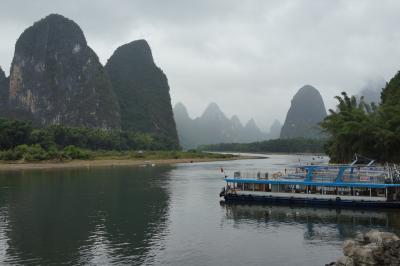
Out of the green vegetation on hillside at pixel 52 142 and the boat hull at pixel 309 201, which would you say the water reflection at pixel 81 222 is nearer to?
the boat hull at pixel 309 201

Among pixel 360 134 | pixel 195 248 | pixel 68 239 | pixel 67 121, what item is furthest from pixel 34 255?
pixel 67 121

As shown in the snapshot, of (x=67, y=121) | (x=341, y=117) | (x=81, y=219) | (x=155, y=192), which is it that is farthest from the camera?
(x=67, y=121)

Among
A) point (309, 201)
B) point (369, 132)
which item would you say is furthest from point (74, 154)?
point (309, 201)

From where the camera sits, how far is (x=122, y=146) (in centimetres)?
14375

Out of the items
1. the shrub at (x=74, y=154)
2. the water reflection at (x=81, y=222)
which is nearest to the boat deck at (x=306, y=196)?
the water reflection at (x=81, y=222)

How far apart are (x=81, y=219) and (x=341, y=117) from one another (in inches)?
1650

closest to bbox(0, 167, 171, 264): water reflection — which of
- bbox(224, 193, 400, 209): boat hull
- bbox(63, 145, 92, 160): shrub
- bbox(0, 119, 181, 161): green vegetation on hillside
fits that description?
bbox(224, 193, 400, 209): boat hull

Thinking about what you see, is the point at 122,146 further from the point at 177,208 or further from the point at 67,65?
the point at 177,208

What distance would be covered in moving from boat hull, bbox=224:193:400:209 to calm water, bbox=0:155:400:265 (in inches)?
54.0

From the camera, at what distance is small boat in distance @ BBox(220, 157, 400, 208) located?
39.9 metres

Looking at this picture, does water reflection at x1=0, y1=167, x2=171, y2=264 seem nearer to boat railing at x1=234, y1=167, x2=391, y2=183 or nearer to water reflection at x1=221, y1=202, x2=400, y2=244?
water reflection at x1=221, y1=202, x2=400, y2=244

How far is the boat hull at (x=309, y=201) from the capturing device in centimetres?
3925

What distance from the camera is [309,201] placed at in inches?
1639

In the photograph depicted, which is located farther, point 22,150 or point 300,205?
point 22,150
